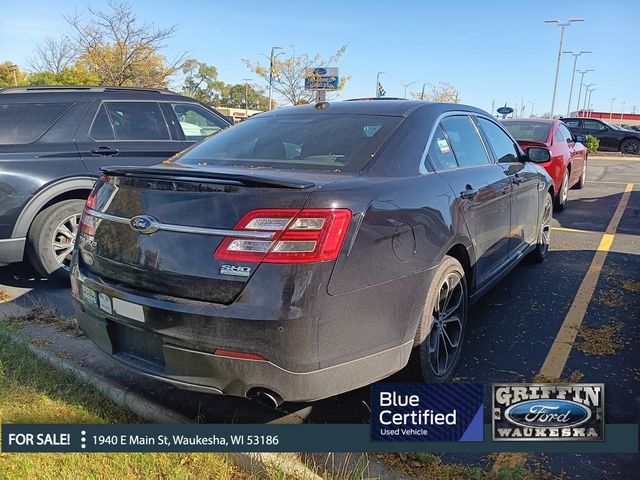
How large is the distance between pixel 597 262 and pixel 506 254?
7.33 ft

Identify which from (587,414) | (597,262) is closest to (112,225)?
(587,414)

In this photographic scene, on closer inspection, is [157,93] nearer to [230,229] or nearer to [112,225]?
[112,225]

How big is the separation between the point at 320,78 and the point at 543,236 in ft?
79.4

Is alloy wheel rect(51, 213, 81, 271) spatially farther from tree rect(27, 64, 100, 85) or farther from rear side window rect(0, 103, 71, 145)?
tree rect(27, 64, 100, 85)

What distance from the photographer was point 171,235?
92.0 inches

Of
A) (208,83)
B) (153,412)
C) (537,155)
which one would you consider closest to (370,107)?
(153,412)

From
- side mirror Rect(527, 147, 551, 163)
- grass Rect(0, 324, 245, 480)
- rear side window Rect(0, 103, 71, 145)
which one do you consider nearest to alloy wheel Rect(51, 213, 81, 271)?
rear side window Rect(0, 103, 71, 145)

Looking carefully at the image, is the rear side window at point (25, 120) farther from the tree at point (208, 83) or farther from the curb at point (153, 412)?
the tree at point (208, 83)

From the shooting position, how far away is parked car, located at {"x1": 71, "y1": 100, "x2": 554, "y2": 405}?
2.18m

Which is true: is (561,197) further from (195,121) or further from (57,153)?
(57,153)

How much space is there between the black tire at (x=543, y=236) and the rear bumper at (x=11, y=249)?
4981mm

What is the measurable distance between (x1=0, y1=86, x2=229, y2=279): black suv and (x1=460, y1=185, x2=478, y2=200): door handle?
3.52 meters

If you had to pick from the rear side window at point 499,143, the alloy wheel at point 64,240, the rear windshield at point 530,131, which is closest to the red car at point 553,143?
the rear windshield at point 530,131

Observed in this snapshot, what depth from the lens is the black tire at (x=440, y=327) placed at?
2.75m
